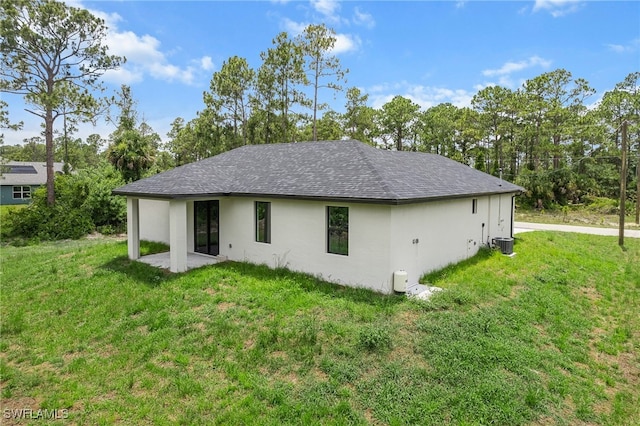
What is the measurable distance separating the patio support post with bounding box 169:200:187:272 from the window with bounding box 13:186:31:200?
114ft

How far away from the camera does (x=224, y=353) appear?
6035 mm

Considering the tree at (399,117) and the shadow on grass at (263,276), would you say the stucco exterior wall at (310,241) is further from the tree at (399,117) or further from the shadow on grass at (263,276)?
the tree at (399,117)

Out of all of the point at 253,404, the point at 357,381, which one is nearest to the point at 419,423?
the point at 357,381

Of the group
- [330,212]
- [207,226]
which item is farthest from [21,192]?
[330,212]

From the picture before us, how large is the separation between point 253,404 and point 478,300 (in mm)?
6010

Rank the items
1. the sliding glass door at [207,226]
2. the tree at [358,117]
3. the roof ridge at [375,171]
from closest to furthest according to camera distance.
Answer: the roof ridge at [375,171]
the sliding glass door at [207,226]
the tree at [358,117]

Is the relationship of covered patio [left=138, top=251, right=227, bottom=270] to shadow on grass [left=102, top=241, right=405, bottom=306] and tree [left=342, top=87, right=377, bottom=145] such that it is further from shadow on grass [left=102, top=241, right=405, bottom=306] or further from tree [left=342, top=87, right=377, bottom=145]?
tree [left=342, top=87, right=377, bottom=145]

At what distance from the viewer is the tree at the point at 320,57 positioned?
2638 cm

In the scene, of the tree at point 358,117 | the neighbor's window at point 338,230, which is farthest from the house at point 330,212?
the tree at point 358,117

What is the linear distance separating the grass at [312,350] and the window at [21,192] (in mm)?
31735

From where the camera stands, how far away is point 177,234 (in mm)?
10352

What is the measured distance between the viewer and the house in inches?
345

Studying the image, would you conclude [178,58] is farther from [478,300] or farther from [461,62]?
[478,300]

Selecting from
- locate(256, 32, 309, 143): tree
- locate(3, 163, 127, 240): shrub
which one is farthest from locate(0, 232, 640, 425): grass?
locate(256, 32, 309, 143): tree
